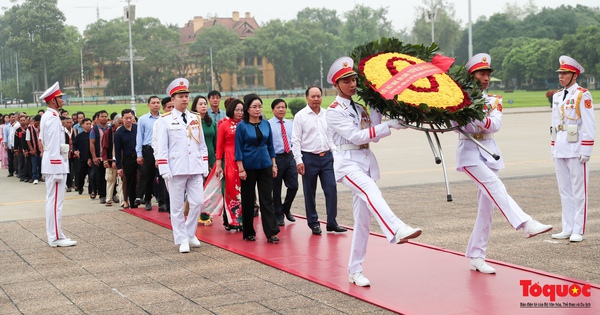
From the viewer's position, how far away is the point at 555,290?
20.6 feet

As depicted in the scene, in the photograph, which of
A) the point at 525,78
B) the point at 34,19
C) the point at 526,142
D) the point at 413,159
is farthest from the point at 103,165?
the point at 525,78

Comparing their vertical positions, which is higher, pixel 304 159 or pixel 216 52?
pixel 216 52

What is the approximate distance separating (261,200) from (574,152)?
367cm

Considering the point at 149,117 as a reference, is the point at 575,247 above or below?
below

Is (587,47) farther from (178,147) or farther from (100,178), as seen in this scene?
(178,147)

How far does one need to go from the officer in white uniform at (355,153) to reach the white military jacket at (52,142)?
415 centimetres

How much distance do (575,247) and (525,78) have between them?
96422 mm

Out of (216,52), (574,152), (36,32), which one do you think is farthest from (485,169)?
(216,52)

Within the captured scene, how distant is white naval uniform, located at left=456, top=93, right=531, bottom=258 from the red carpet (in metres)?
0.39

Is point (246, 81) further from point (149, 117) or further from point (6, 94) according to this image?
point (149, 117)

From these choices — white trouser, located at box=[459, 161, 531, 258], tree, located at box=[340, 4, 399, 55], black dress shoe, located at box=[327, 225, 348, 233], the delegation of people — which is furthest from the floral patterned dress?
tree, located at box=[340, 4, 399, 55]

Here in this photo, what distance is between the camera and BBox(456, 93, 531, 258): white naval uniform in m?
6.73

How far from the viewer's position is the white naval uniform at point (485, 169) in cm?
673

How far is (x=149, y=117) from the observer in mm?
12180
